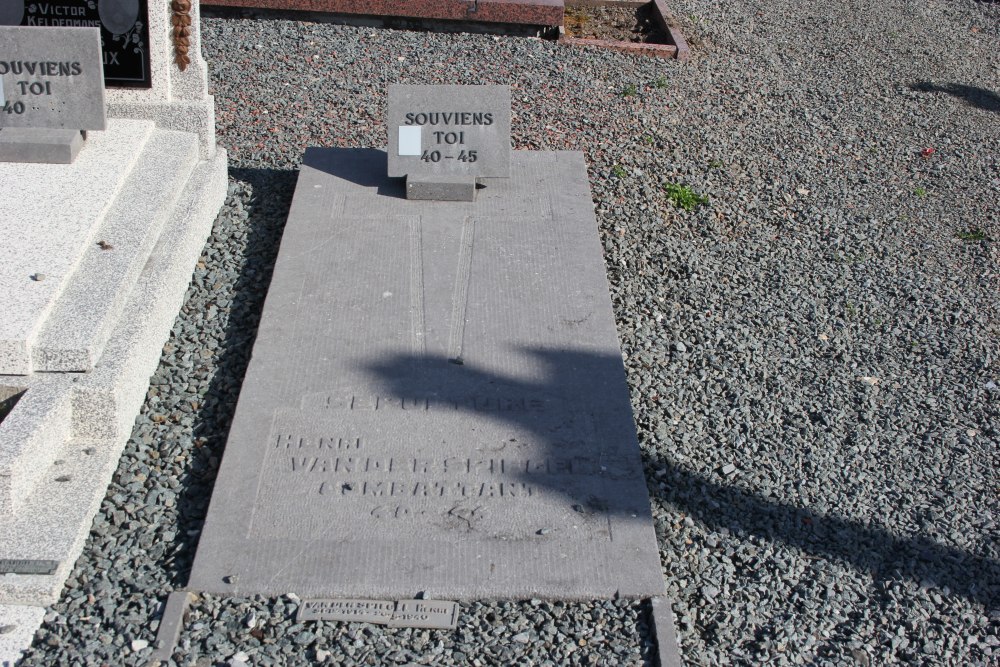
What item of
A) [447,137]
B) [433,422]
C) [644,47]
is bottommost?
[433,422]

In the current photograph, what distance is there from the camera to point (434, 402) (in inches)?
168

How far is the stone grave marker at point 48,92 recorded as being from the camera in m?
5.14

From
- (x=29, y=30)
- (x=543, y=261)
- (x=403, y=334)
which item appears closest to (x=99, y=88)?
(x=29, y=30)

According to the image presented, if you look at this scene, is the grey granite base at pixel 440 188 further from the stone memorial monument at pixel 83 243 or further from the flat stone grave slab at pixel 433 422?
the stone memorial monument at pixel 83 243

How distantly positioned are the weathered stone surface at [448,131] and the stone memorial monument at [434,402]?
0.01m

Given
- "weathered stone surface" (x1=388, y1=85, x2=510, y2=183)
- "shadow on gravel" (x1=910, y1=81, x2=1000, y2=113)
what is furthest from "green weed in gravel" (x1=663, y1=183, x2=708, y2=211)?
"shadow on gravel" (x1=910, y1=81, x2=1000, y2=113)

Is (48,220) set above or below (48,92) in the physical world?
below

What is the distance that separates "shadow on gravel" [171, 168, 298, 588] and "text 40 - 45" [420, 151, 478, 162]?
2.85 ft

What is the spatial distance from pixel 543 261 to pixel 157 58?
242 centimetres

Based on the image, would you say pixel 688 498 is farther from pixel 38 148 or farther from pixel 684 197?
pixel 38 148

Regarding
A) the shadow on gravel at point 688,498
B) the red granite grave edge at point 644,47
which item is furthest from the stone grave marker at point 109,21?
the red granite grave edge at point 644,47

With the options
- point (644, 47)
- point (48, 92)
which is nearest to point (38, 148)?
point (48, 92)

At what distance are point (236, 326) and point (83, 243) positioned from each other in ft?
2.56

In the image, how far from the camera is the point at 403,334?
4684 mm
